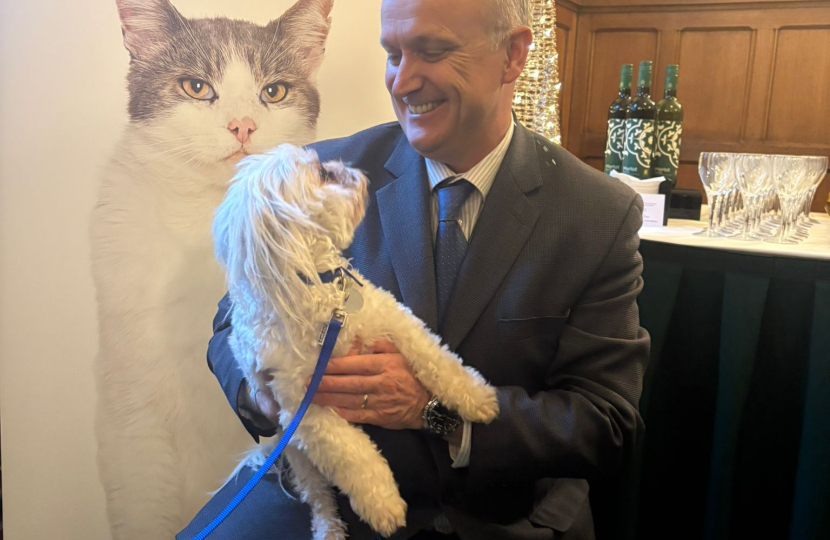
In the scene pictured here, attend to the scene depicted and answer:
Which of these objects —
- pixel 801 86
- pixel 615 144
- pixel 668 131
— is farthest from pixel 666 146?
pixel 801 86

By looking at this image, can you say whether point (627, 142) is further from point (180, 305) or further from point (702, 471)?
point (180, 305)

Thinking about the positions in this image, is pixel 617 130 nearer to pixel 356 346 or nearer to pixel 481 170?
pixel 481 170

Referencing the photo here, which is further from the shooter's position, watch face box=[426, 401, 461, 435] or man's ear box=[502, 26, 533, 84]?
man's ear box=[502, 26, 533, 84]

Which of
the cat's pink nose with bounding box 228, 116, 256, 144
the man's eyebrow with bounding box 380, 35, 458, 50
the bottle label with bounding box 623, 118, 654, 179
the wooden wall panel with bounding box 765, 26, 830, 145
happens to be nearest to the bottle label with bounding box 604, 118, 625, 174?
the bottle label with bounding box 623, 118, 654, 179

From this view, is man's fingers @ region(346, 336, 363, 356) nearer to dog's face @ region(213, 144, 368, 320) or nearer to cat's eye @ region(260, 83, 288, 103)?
dog's face @ region(213, 144, 368, 320)

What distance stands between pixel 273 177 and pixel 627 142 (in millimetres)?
1679

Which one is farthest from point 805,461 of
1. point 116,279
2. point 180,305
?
point 116,279

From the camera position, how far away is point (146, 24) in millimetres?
1433

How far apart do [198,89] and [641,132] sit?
1578mm

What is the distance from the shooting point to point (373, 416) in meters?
1.17

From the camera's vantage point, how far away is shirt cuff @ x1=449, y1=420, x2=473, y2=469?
121 centimetres

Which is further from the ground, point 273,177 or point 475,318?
point 273,177

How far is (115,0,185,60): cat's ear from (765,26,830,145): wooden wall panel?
4.33 meters

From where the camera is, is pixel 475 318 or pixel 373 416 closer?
pixel 373 416
